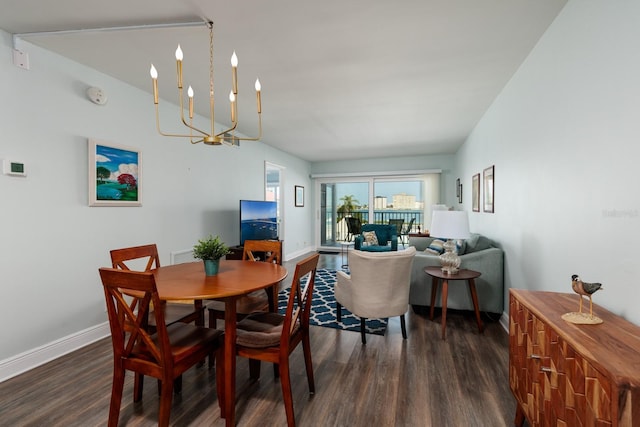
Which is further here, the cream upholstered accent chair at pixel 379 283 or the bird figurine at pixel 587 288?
the cream upholstered accent chair at pixel 379 283

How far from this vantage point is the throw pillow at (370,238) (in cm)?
613

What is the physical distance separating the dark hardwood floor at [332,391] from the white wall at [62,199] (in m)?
0.43

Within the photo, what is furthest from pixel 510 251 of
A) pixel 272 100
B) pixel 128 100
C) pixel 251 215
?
pixel 128 100

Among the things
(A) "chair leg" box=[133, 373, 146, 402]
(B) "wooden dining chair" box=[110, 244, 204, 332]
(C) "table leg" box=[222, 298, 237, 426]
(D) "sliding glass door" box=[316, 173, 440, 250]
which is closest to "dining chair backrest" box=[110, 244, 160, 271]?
(B) "wooden dining chair" box=[110, 244, 204, 332]

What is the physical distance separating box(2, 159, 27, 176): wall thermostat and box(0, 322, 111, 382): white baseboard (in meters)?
1.36

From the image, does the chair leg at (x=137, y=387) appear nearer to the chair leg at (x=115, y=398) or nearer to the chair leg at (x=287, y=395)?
the chair leg at (x=115, y=398)

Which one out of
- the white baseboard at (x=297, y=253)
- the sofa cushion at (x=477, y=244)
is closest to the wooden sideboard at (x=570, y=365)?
the sofa cushion at (x=477, y=244)

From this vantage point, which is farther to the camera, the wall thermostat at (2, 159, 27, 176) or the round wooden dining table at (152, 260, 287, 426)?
the wall thermostat at (2, 159, 27, 176)

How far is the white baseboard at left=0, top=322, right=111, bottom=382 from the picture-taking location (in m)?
2.21

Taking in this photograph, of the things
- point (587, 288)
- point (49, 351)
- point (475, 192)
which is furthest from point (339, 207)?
point (587, 288)

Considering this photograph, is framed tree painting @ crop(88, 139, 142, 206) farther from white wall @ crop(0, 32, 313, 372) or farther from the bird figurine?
the bird figurine

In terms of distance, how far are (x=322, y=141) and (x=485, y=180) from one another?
9.59ft

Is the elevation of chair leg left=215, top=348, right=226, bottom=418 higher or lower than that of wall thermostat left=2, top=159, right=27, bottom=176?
lower

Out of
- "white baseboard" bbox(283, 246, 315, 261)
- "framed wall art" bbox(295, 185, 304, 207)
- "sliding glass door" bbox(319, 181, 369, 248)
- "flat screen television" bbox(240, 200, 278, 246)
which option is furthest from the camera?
"sliding glass door" bbox(319, 181, 369, 248)
